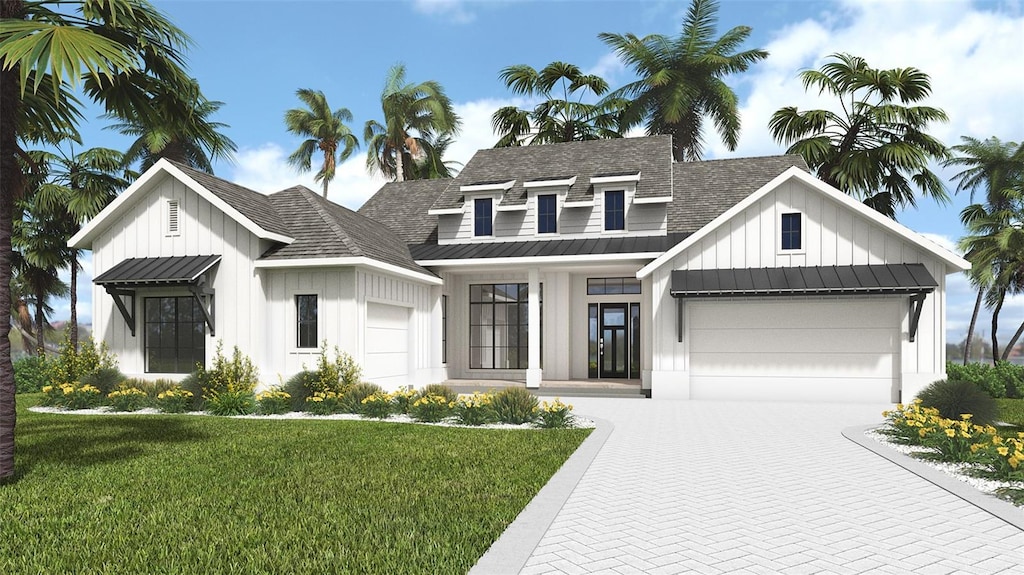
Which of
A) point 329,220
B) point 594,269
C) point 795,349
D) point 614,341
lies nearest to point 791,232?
point 795,349

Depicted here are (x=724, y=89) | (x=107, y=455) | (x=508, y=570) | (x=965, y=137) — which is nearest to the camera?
(x=508, y=570)

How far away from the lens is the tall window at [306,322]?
651 inches

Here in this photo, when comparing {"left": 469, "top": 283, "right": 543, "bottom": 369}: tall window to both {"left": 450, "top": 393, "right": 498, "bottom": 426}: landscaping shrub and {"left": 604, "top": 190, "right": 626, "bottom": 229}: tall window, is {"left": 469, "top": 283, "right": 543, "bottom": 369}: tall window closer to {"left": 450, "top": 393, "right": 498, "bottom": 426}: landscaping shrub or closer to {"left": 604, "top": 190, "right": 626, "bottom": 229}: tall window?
{"left": 604, "top": 190, "right": 626, "bottom": 229}: tall window

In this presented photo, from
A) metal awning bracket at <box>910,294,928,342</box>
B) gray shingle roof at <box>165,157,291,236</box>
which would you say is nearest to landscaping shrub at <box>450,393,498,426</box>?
gray shingle roof at <box>165,157,291,236</box>

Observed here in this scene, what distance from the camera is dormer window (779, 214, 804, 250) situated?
16516mm

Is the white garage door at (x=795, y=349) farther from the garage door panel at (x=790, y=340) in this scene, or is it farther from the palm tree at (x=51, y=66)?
the palm tree at (x=51, y=66)

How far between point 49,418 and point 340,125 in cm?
2811

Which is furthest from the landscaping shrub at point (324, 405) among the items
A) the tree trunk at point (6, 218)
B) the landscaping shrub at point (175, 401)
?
the tree trunk at point (6, 218)

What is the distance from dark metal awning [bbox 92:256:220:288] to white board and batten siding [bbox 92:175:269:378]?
0.93 feet

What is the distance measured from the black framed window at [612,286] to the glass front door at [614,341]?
393 mm

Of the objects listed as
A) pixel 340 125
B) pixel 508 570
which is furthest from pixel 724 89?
pixel 508 570

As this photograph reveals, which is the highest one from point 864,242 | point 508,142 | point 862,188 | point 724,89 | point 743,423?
point 724,89

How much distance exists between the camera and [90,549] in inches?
211

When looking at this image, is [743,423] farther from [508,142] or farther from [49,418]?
[508,142]
